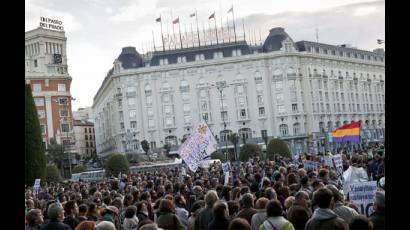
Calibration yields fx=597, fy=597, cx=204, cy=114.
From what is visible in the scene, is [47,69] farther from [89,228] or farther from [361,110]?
[89,228]

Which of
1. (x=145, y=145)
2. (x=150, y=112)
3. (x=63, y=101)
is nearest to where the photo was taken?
(x=145, y=145)

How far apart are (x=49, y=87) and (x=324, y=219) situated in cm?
9097

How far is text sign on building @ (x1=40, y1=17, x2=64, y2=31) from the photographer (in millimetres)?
104250

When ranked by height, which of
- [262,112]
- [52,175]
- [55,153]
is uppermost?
[262,112]

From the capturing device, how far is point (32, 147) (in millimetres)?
44000

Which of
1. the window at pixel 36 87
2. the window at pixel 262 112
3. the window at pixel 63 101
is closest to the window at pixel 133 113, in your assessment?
the window at pixel 63 101

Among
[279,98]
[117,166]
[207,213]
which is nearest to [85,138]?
[279,98]

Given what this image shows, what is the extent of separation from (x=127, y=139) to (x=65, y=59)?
57.3 feet

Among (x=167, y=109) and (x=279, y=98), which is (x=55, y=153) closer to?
(x=167, y=109)

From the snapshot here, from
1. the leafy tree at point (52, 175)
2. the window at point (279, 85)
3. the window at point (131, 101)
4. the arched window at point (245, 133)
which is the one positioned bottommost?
the leafy tree at point (52, 175)

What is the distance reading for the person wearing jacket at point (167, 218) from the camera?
9477 millimetres

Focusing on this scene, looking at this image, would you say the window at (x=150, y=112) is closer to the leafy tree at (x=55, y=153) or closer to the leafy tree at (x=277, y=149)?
the leafy tree at (x=55, y=153)

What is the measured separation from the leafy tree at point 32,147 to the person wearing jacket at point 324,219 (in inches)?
1468
